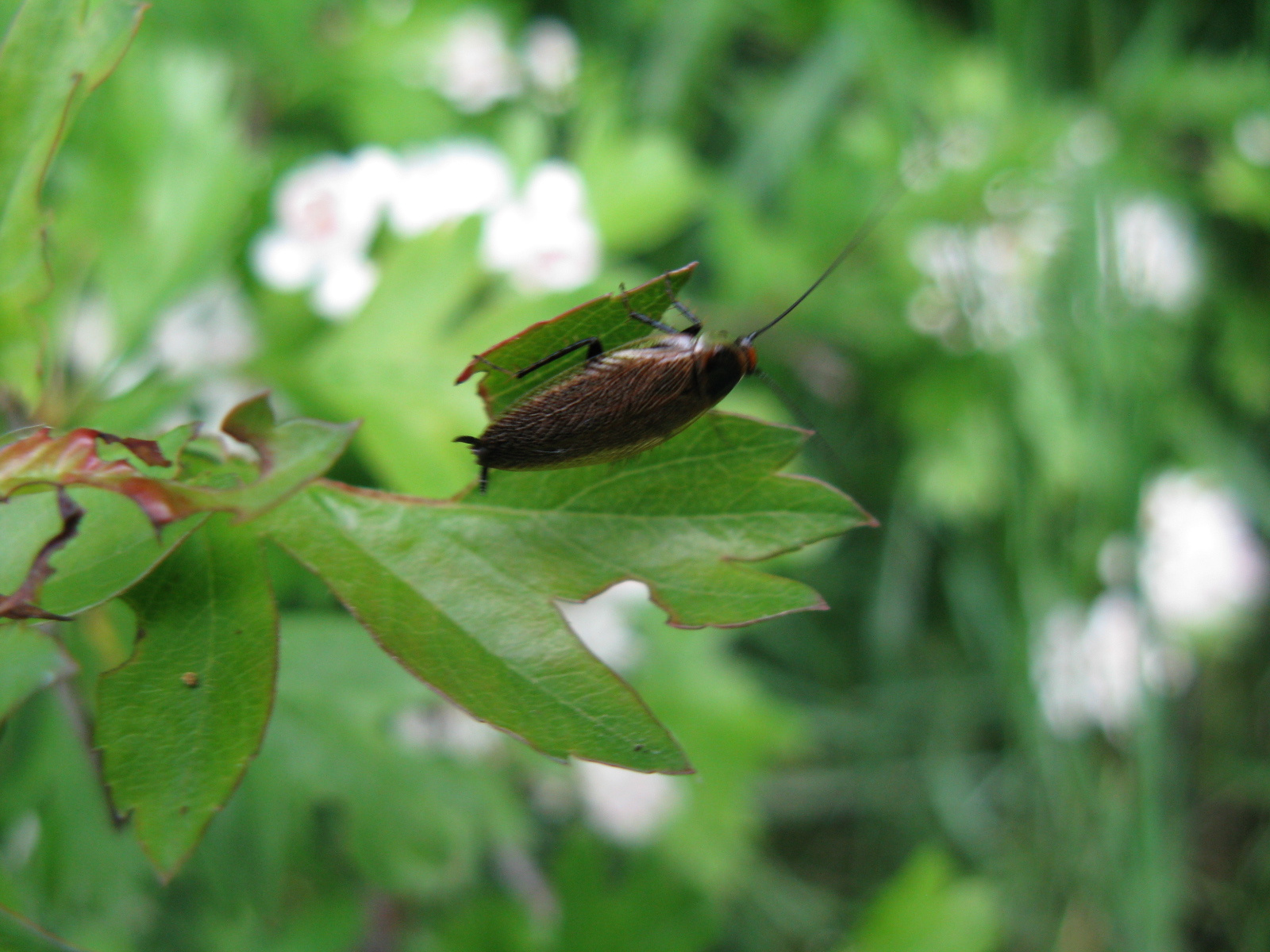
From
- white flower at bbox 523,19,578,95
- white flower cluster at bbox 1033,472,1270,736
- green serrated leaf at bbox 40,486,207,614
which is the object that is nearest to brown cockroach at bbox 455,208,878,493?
green serrated leaf at bbox 40,486,207,614

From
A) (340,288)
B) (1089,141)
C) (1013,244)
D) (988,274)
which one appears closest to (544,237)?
(340,288)

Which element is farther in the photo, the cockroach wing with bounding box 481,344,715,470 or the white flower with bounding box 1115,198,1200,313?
the white flower with bounding box 1115,198,1200,313

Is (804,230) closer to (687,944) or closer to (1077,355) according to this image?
(1077,355)

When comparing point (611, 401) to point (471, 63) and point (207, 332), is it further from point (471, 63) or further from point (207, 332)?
point (471, 63)

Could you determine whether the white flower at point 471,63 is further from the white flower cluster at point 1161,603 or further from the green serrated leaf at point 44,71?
the white flower cluster at point 1161,603

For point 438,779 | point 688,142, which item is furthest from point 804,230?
point 438,779

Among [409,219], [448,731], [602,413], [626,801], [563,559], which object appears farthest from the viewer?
[626,801]

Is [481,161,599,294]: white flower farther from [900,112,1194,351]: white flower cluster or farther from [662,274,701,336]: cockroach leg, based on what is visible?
[900,112,1194,351]: white flower cluster

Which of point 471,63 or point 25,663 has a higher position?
point 471,63
